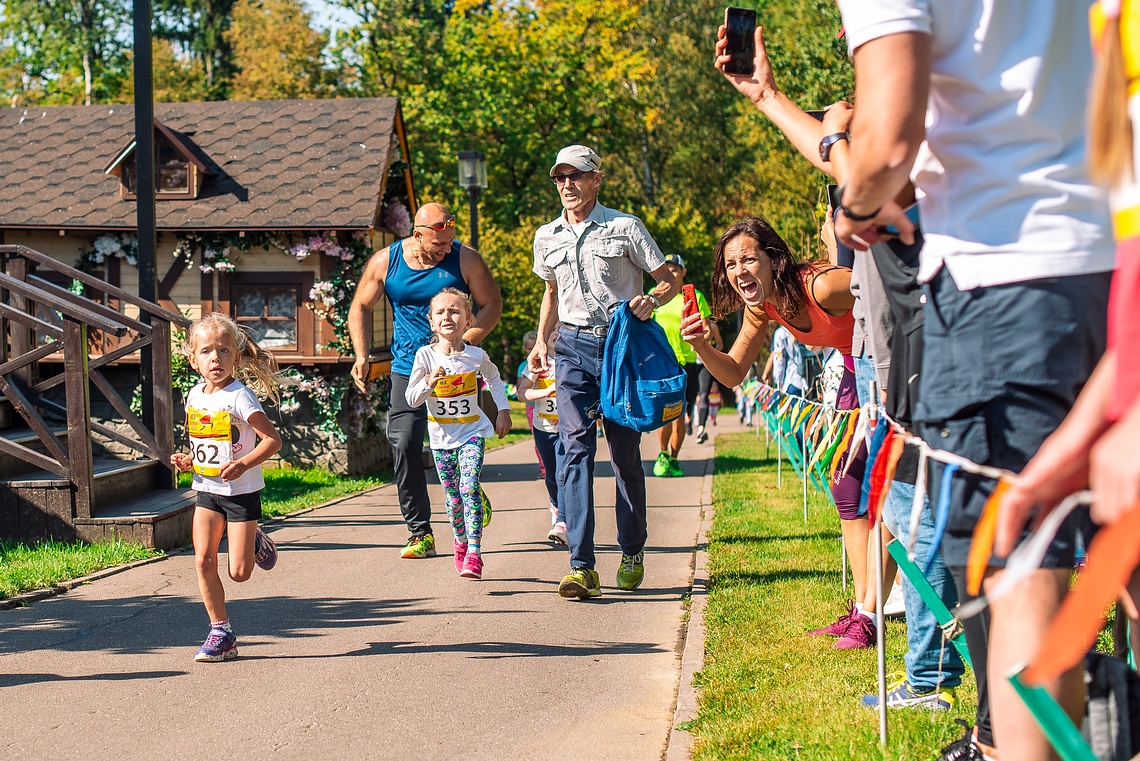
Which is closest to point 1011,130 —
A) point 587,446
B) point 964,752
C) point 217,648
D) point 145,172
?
point 964,752

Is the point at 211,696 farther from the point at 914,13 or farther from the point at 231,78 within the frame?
the point at 231,78

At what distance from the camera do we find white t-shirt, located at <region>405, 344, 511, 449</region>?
7.36 m

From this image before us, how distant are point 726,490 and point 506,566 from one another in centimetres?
418

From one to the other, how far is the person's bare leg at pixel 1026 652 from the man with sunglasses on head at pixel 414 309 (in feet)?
18.5

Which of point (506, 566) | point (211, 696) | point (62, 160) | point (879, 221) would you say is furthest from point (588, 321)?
point (62, 160)

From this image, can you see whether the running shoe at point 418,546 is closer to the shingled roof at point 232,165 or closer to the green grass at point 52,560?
the green grass at point 52,560

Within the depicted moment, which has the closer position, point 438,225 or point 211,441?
point 211,441

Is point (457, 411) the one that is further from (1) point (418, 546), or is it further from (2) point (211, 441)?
(2) point (211, 441)

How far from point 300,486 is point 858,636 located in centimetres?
900

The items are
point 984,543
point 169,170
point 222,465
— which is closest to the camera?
point 984,543

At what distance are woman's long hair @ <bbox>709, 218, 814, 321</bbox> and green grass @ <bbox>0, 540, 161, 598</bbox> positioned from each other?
13.9 ft

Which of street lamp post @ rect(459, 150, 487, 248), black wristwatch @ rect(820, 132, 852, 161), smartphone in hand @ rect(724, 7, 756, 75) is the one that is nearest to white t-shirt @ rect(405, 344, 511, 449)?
smartphone in hand @ rect(724, 7, 756, 75)

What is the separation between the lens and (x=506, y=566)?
7910mm

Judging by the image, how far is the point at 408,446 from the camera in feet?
26.0
